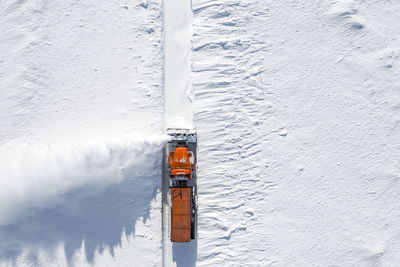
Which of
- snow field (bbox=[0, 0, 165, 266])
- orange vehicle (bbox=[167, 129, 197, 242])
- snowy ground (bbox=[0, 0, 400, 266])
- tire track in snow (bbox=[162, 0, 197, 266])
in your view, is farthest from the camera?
tire track in snow (bbox=[162, 0, 197, 266])

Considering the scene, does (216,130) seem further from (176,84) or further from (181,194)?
(181,194)

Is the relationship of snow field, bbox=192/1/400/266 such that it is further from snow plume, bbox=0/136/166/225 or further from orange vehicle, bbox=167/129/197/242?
snow plume, bbox=0/136/166/225

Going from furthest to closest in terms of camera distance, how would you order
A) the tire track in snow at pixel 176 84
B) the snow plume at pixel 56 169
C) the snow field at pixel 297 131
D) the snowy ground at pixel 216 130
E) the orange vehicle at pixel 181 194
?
the tire track in snow at pixel 176 84, the snow field at pixel 297 131, the snowy ground at pixel 216 130, the snow plume at pixel 56 169, the orange vehicle at pixel 181 194

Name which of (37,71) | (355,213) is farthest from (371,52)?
(37,71)

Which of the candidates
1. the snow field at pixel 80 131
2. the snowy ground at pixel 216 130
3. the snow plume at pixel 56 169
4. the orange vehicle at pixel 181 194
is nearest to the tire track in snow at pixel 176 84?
the snowy ground at pixel 216 130

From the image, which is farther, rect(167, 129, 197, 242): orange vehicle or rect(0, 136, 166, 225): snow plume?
rect(0, 136, 166, 225): snow plume

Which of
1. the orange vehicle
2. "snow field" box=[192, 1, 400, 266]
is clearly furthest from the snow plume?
"snow field" box=[192, 1, 400, 266]

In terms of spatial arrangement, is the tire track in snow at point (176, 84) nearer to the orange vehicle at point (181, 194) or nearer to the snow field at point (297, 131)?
the snow field at point (297, 131)
